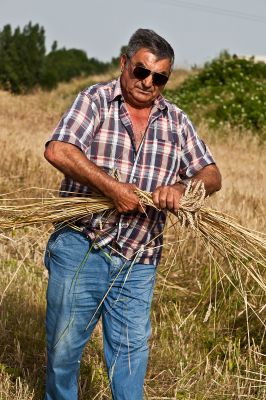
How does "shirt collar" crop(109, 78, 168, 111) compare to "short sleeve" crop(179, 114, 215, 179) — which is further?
"short sleeve" crop(179, 114, 215, 179)

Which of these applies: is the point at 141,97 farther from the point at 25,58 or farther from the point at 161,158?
the point at 25,58

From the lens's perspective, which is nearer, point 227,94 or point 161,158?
point 161,158

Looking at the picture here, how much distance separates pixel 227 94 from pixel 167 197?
17.0m

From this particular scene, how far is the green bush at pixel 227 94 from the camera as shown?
56.4ft

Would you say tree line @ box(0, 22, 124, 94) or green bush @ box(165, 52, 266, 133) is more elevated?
tree line @ box(0, 22, 124, 94)

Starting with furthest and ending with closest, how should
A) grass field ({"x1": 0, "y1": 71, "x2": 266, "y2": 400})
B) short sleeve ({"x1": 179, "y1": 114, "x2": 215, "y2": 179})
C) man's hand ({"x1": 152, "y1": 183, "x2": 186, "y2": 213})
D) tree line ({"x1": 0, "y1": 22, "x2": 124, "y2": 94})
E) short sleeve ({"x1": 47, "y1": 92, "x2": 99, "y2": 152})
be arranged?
tree line ({"x1": 0, "y1": 22, "x2": 124, "y2": 94})
grass field ({"x1": 0, "y1": 71, "x2": 266, "y2": 400})
short sleeve ({"x1": 179, "y1": 114, "x2": 215, "y2": 179})
short sleeve ({"x1": 47, "y1": 92, "x2": 99, "y2": 152})
man's hand ({"x1": 152, "y1": 183, "x2": 186, "y2": 213})

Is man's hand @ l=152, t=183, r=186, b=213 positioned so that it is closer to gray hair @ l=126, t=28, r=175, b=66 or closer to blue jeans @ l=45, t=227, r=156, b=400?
blue jeans @ l=45, t=227, r=156, b=400

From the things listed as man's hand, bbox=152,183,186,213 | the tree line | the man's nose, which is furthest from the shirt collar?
the tree line

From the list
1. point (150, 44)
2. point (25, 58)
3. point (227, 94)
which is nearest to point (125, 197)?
point (150, 44)

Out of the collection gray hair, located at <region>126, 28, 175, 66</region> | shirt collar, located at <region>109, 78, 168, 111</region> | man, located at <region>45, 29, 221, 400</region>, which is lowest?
man, located at <region>45, 29, 221, 400</region>

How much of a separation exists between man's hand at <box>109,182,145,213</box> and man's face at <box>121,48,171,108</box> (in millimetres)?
392

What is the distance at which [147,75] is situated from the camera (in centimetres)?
297

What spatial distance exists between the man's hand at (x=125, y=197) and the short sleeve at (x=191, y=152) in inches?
15.8

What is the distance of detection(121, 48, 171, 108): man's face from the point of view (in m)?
2.98
